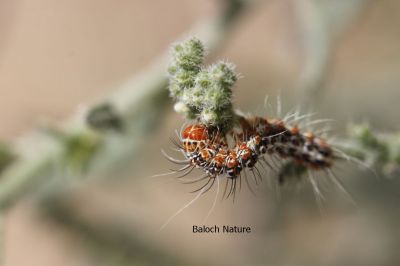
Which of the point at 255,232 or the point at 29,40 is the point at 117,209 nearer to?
the point at 255,232

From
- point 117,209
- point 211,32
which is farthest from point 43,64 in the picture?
point 211,32

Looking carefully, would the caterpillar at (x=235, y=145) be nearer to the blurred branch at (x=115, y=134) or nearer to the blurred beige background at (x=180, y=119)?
the blurred branch at (x=115, y=134)

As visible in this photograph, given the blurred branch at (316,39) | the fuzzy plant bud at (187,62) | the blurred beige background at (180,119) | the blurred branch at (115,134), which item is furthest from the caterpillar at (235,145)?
the blurred beige background at (180,119)

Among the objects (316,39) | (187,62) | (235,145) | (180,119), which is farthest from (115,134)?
(180,119)

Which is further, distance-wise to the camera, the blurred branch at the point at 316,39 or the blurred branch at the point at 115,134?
the blurred branch at the point at 316,39

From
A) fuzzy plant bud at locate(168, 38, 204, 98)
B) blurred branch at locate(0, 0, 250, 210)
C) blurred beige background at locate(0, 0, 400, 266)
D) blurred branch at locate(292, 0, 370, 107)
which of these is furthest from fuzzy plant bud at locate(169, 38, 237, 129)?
Result: blurred beige background at locate(0, 0, 400, 266)

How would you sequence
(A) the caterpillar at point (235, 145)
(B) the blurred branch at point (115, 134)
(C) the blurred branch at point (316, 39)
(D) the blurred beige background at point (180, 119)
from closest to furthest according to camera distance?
1. (A) the caterpillar at point (235, 145)
2. (B) the blurred branch at point (115, 134)
3. (C) the blurred branch at point (316, 39)
4. (D) the blurred beige background at point (180, 119)

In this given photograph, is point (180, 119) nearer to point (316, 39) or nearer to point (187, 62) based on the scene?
point (316, 39)

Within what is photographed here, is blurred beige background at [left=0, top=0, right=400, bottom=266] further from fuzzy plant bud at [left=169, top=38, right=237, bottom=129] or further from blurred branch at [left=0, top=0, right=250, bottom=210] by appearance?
fuzzy plant bud at [left=169, top=38, right=237, bottom=129]
